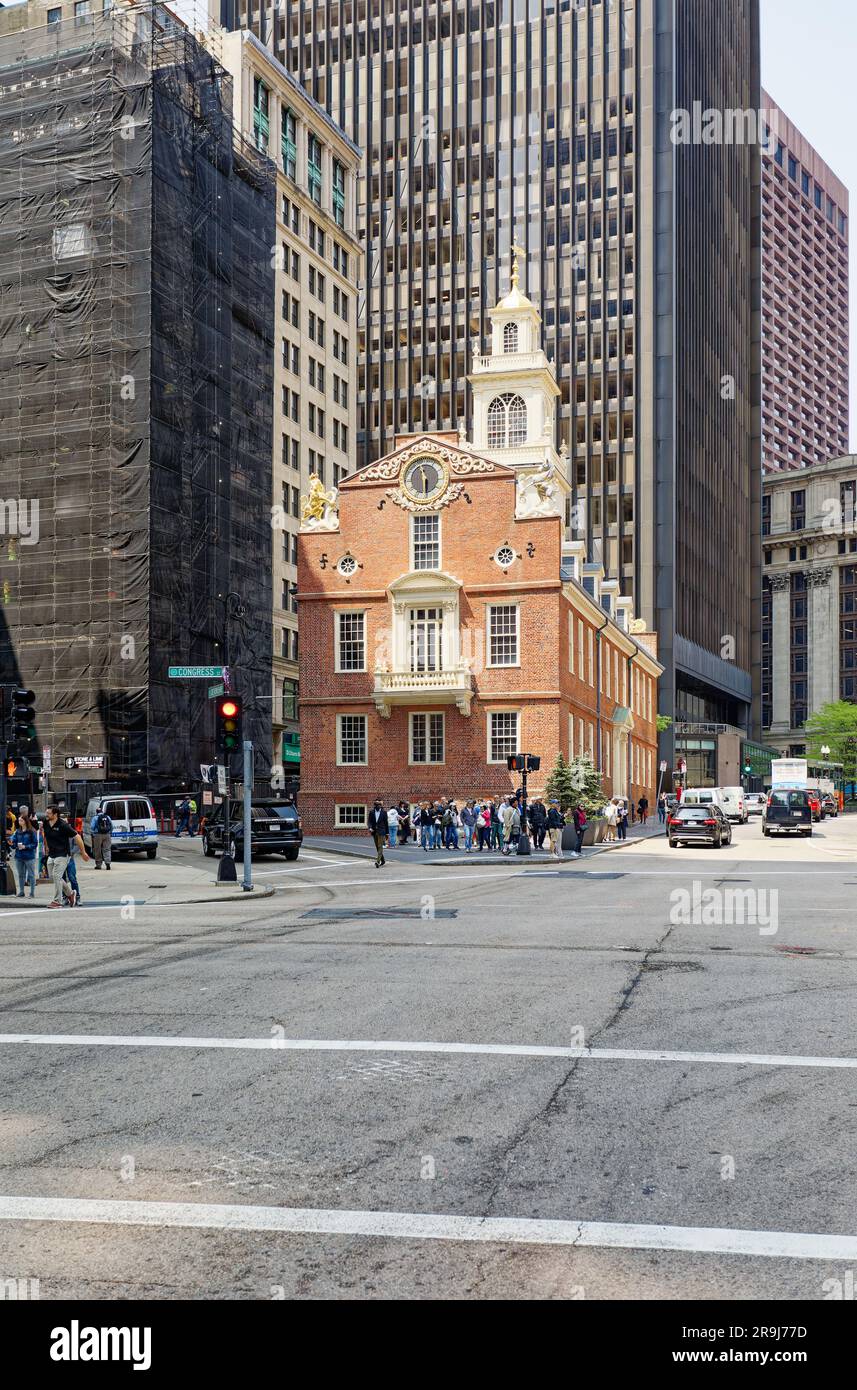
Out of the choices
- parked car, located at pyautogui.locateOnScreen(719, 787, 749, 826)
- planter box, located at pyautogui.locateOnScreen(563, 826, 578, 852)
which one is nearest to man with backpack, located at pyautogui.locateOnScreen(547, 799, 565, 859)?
planter box, located at pyautogui.locateOnScreen(563, 826, 578, 852)

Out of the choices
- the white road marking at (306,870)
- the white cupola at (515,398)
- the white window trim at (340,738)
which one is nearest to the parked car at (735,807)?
the white cupola at (515,398)

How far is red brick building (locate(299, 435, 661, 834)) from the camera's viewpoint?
1925 inches

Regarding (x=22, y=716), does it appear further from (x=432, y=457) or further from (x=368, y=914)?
(x=432, y=457)

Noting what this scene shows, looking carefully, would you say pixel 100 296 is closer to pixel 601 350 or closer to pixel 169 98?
pixel 169 98

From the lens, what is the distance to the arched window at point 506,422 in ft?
195

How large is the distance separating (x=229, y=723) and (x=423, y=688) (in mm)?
24593

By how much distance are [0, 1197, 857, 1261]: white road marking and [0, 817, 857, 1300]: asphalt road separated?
0.7 inches

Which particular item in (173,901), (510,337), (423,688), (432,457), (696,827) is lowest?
(173,901)

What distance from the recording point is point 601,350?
101 metres

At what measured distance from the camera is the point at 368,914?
19.8m

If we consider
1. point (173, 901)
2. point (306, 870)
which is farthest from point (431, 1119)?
point (306, 870)

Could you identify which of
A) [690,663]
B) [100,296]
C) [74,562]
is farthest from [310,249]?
[690,663]

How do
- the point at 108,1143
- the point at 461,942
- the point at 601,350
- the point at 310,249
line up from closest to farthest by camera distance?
the point at 108,1143
the point at 461,942
the point at 310,249
the point at 601,350

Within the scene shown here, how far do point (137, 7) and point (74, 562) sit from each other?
87.9 ft
